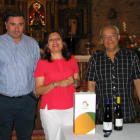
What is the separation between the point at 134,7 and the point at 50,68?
7.12m

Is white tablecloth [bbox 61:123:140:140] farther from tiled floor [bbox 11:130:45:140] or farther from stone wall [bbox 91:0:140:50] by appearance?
stone wall [bbox 91:0:140:50]

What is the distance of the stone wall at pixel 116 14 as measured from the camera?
8.70 metres

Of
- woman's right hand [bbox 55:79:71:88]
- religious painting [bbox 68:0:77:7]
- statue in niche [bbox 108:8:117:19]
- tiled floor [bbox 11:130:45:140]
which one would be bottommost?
tiled floor [bbox 11:130:45:140]

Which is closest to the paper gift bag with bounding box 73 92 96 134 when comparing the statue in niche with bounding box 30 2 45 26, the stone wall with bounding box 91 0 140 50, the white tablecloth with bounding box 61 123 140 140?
the white tablecloth with bounding box 61 123 140 140

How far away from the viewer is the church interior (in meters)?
8.38

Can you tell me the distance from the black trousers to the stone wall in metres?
6.43

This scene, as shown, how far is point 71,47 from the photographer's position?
8750mm

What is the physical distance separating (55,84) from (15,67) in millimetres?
502

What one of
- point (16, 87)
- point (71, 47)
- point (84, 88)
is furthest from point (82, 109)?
point (71, 47)

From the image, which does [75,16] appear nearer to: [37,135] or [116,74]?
[37,135]

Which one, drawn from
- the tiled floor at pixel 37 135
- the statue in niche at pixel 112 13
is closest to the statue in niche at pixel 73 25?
the statue in niche at pixel 112 13

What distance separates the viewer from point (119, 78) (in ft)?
7.78

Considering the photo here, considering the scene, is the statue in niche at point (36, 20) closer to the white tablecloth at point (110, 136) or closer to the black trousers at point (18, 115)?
the black trousers at point (18, 115)

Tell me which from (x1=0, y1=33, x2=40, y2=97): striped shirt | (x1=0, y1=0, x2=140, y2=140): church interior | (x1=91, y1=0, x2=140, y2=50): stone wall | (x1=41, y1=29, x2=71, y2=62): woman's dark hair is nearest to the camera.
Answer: (x1=41, y1=29, x2=71, y2=62): woman's dark hair
